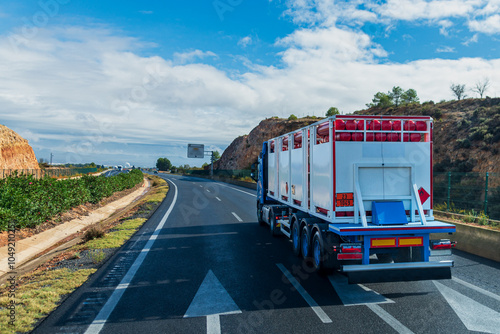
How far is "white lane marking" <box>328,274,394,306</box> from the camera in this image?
18.1ft

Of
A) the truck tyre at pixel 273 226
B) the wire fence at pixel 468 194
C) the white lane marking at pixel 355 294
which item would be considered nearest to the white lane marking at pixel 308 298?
the white lane marking at pixel 355 294

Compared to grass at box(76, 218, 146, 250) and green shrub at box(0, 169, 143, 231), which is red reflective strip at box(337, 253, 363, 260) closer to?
grass at box(76, 218, 146, 250)

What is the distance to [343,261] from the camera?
632 centimetres

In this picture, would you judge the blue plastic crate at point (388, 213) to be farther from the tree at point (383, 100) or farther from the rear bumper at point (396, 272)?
the tree at point (383, 100)

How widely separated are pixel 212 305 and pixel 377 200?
3.37 m

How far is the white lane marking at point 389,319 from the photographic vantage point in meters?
4.47

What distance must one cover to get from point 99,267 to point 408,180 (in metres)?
6.43

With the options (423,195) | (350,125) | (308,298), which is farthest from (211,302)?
(423,195)

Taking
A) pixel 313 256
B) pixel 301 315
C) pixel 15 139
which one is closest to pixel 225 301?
pixel 301 315

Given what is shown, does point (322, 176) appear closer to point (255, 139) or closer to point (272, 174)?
point (272, 174)

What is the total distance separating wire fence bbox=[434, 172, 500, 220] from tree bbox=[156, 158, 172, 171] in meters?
157

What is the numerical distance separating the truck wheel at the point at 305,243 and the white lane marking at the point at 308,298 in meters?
0.63

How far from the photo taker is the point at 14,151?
48.9 m

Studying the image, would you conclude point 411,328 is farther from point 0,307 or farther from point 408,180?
point 0,307
